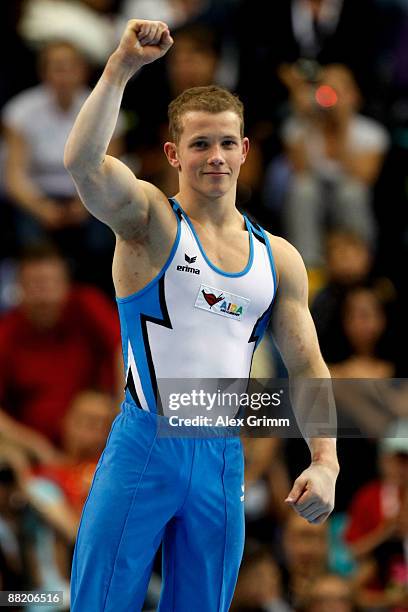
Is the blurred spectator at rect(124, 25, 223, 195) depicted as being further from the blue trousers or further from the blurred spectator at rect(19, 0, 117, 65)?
the blue trousers

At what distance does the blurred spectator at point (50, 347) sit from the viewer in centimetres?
820

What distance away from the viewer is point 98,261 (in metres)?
8.95

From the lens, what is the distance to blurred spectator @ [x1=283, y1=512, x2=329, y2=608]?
25.9 ft

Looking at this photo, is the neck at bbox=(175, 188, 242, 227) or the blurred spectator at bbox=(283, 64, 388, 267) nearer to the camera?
the neck at bbox=(175, 188, 242, 227)

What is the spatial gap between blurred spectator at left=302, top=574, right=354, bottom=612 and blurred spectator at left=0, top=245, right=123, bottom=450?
2.04 m

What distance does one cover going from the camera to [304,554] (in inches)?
313

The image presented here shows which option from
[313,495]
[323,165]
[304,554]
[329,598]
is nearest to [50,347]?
[304,554]

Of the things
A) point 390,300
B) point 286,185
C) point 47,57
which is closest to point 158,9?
point 47,57

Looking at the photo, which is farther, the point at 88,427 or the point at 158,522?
the point at 88,427

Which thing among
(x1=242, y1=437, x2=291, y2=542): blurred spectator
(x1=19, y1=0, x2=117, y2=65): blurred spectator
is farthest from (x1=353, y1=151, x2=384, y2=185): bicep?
(x1=242, y1=437, x2=291, y2=542): blurred spectator

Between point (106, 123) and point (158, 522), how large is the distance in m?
1.63

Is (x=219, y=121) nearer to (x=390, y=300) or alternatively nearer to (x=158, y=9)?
(x=390, y=300)

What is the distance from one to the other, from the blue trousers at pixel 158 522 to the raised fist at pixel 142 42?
4.74 ft

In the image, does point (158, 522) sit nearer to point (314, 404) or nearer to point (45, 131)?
point (314, 404)
